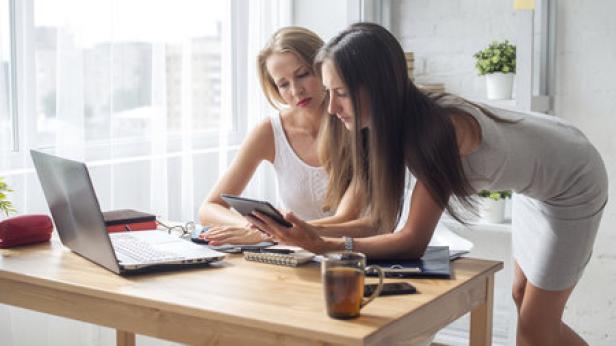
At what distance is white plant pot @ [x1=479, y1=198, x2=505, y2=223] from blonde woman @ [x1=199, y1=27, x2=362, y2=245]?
3.04ft

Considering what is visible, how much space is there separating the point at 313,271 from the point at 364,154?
1.20ft

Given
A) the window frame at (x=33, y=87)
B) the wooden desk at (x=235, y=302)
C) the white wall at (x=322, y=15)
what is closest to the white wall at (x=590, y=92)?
the white wall at (x=322, y=15)

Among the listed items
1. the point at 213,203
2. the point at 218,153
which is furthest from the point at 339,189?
the point at 218,153

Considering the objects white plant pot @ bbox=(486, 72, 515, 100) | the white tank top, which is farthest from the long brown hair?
white plant pot @ bbox=(486, 72, 515, 100)

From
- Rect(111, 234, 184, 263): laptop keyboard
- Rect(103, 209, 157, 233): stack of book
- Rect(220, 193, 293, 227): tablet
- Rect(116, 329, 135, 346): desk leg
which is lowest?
Rect(116, 329, 135, 346): desk leg

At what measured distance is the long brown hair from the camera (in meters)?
1.72

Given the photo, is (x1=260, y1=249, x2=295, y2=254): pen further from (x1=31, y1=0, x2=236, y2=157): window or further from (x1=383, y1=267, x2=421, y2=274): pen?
(x1=31, y1=0, x2=236, y2=157): window

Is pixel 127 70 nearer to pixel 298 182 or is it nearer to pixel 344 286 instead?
pixel 298 182

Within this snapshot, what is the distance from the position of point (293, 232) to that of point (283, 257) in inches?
2.8

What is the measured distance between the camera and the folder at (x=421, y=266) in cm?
170

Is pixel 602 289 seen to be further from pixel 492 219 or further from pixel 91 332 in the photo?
pixel 91 332

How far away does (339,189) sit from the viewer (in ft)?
7.88

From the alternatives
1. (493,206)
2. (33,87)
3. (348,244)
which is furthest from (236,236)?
(493,206)

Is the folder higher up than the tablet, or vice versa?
the tablet
